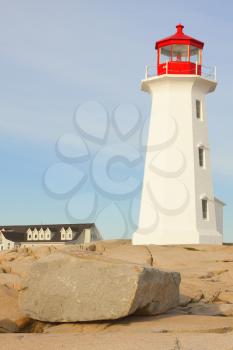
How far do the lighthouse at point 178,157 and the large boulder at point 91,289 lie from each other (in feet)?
48.0

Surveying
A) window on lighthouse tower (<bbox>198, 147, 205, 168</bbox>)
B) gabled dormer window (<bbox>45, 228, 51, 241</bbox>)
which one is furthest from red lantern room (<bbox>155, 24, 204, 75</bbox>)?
gabled dormer window (<bbox>45, 228, 51, 241</bbox>)

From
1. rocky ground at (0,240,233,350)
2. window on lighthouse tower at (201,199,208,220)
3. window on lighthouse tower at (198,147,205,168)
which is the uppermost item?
window on lighthouse tower at (198,147,205,168)

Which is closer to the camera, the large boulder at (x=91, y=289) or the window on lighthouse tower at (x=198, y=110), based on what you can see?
the large boulder at (x=91, y=289)

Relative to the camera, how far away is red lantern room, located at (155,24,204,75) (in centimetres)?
2759

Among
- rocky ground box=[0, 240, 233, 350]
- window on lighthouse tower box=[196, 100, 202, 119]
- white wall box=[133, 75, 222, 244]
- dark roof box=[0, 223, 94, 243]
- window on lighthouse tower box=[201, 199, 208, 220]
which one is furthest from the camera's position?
dark roof box=[0, 223, 94, 243]

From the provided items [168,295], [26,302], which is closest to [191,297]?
[168,295]

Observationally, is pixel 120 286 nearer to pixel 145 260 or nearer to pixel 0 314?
pixel 0 314

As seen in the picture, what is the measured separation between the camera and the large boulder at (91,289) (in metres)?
10.4

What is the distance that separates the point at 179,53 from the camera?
93.7 ft

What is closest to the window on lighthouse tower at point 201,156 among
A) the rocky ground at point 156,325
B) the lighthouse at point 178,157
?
the lighthouse at point 178,157

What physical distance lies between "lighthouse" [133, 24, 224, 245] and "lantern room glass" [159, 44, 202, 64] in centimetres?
5

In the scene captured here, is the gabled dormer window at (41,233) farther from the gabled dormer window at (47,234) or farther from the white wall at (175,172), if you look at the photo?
the white wall at (175,172)

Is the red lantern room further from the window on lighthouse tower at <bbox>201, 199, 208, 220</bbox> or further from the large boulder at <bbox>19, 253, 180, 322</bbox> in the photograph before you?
the large boulder at <bbox>19, 253, 180, 322</bbox>

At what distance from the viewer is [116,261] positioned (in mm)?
11398
